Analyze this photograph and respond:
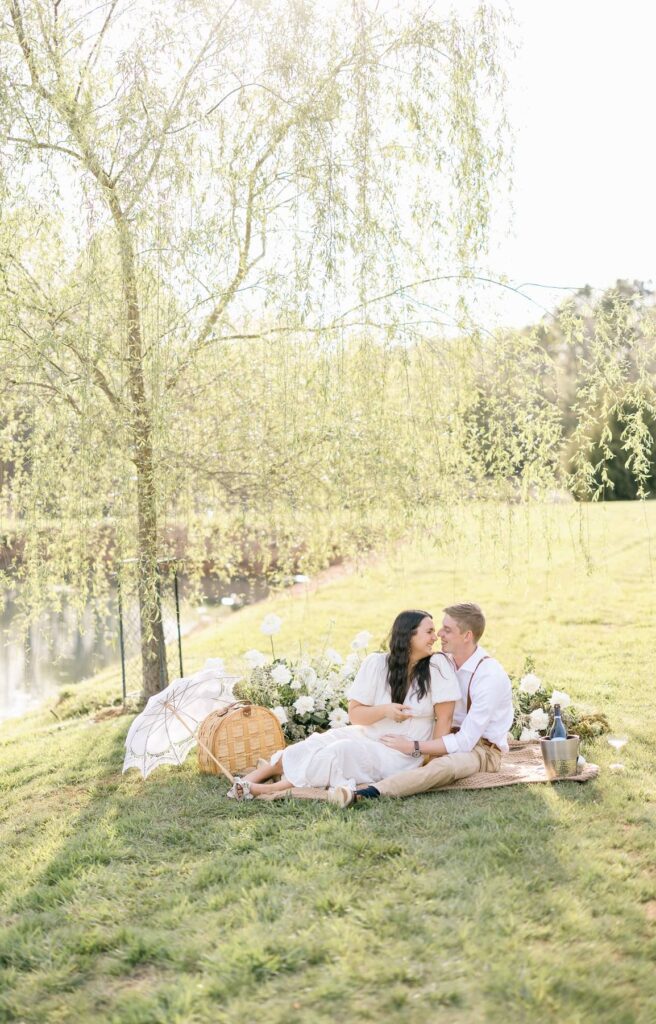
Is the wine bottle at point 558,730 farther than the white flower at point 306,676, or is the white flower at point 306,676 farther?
the white flower at point 306,676

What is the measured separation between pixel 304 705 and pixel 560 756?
6.01 feet

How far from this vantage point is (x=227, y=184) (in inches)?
234

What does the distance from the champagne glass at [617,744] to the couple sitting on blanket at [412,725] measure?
65 centimetres

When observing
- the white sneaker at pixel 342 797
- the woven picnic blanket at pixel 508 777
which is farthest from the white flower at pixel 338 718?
the white sneaker at pixel 342 797

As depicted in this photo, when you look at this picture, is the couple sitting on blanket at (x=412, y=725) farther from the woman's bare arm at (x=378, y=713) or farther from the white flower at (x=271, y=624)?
the white flower at (x=271, y=624)

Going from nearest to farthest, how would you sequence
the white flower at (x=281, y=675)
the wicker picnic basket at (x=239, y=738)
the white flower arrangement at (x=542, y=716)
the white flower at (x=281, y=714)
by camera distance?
the wicker picnic basket at (x=239, y=738), the white flower arrangement at (x=542, y=716), the white flower at (x=281, y=714), the white flower at (x=281, y=675)

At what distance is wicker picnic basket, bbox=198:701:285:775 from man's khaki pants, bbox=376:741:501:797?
1.05 meters

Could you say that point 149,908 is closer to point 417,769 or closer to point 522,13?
point 417,769

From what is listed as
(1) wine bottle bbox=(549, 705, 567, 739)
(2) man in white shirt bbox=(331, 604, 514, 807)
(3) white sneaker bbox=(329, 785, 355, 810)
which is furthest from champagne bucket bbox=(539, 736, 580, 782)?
(3) white sneaker bbox=(329, 785, 355, 810)

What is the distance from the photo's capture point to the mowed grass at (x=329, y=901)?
2.96 m

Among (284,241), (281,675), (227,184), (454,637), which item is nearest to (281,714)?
(281,675)

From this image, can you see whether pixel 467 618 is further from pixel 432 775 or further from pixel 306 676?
pixel 306 676

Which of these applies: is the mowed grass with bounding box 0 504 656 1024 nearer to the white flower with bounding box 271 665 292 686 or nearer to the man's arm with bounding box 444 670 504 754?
the man's arm with bounding box 444 670 504 754

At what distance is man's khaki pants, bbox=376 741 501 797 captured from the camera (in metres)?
4.90
